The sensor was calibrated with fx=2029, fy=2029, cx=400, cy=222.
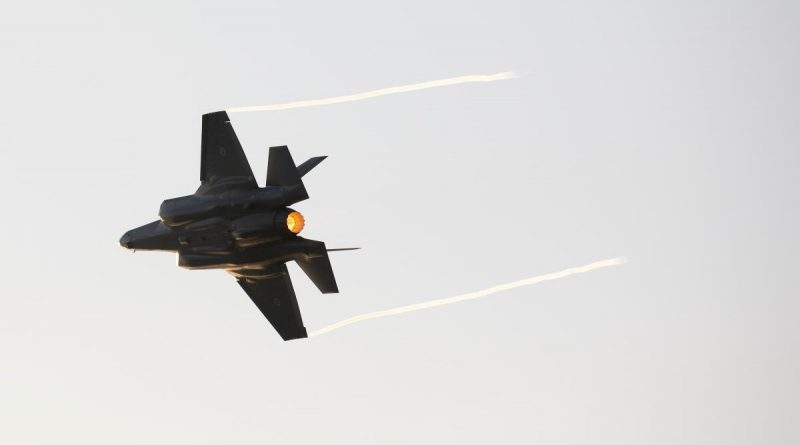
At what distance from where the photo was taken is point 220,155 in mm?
63594

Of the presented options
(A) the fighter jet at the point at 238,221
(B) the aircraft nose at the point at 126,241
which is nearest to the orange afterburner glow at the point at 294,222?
(A) the fighter jet at the point at 238,221

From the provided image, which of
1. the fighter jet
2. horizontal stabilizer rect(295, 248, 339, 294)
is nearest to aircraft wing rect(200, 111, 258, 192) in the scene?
the fighter jet

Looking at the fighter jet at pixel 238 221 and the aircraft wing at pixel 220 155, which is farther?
the aircraft wing at pixel 220 155

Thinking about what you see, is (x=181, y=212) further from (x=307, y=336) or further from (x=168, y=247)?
(x=307, y=336)

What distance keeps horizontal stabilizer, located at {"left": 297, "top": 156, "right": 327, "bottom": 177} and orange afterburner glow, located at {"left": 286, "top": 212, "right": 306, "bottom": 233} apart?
123cm

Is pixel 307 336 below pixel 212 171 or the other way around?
below

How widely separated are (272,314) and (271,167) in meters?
6.65

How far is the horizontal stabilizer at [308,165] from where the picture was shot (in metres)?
61.3

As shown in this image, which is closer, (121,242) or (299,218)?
(299,218)

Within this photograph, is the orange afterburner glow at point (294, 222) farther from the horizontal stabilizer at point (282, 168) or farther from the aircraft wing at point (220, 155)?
the aircraft wing at point (220, 155)

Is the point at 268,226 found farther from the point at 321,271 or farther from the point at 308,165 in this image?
the point at 321,271

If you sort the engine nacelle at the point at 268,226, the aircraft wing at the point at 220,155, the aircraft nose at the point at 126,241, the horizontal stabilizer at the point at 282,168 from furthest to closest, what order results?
the aircraft nose at the point at 126,241 → the aircraft wing at the point at 220,155 → the engine nacelle at the point at 268,226 → the horizontal stabilizer at the point at 282,168

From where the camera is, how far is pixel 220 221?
62281 mm

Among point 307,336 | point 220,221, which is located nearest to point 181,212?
point 220,221
